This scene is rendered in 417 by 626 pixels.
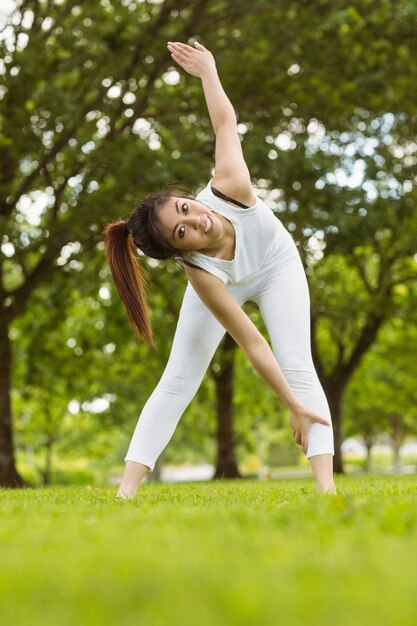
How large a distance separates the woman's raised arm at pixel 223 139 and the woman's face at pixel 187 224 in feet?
0.88

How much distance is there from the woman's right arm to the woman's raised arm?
591 millimetres

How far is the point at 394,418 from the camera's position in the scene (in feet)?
136

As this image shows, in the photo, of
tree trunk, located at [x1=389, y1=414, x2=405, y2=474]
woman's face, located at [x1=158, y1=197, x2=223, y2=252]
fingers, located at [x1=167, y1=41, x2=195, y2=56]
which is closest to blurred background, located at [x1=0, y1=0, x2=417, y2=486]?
fingers, located at [x1=167, y1=41, x2=195, y2=56]

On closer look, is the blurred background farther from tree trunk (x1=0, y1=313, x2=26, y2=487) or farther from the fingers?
the fingers

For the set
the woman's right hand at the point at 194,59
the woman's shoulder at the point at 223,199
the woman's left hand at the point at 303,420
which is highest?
the woman's right hand at the point at 194,59

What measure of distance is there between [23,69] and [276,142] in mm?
5131

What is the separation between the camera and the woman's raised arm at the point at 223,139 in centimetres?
518

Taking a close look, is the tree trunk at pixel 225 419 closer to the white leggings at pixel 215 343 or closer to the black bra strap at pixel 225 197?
the white leggings at pixel 215 343

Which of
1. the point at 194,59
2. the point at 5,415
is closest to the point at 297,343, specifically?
the point at 194,59

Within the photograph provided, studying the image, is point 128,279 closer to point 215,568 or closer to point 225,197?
point 225,197

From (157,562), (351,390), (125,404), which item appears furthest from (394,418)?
(157,562)

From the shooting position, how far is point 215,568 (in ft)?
8.09

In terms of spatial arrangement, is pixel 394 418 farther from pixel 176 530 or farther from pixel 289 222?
pixel 176 530

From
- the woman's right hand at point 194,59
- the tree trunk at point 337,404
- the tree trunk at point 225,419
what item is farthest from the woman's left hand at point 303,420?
the tree trunk at point 337,404
